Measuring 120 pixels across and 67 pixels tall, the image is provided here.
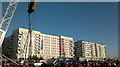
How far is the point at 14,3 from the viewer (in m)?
30.5

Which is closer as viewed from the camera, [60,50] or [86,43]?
[60,50]

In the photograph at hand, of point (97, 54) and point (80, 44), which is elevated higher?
point (80, 44)

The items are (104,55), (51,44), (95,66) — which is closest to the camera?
(95,66)

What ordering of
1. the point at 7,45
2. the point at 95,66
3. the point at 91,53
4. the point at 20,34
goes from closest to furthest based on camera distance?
the point at 95,66
the point at 20,34
the point at 7,45
the point at 91,53

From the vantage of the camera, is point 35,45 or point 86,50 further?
point 86,50

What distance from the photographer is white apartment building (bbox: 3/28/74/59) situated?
310 ft

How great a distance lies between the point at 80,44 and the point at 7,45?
72.8 metres

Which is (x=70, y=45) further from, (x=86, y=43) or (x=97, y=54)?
(x=97, y=54)

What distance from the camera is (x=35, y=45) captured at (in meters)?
104

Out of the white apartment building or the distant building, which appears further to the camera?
the distant building

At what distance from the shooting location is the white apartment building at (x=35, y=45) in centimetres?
9450

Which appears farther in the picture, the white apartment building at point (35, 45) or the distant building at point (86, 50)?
the distant building at point (86, 50)

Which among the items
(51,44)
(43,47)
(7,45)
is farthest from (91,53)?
(7,45)

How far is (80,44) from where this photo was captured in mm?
153375
